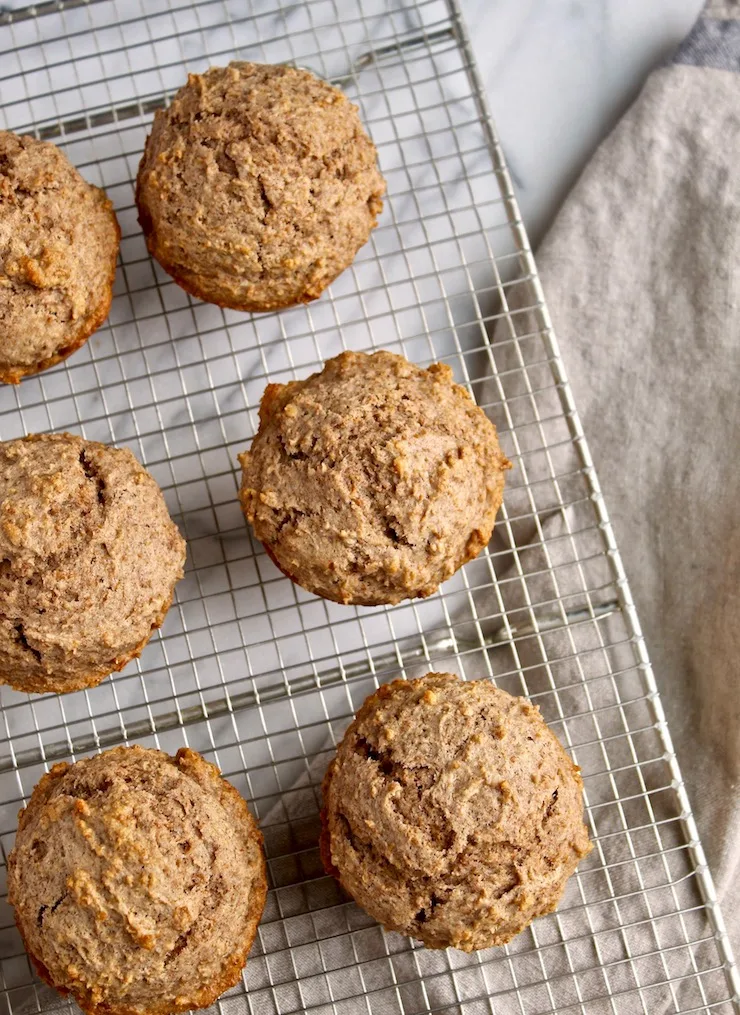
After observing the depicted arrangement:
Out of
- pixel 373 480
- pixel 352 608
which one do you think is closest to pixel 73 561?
pixel 373 480

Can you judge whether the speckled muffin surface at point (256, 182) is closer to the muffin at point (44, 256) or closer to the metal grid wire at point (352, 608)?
the muffin at point (44, 256)

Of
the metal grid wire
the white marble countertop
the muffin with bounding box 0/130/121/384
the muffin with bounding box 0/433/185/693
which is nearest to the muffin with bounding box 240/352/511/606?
the muffin with bounding box 0/433/185/693

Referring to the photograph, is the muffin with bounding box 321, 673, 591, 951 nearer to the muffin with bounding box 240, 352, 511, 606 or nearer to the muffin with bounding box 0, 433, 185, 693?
the muffin with bounding box 240, 352, 511, 606

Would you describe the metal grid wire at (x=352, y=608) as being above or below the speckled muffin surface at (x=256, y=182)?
below

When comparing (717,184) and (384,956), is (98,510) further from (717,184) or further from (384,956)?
(717,184)

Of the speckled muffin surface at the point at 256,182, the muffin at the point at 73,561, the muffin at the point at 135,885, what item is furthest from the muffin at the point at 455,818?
the speckled muffin surface at the point at 256,182
